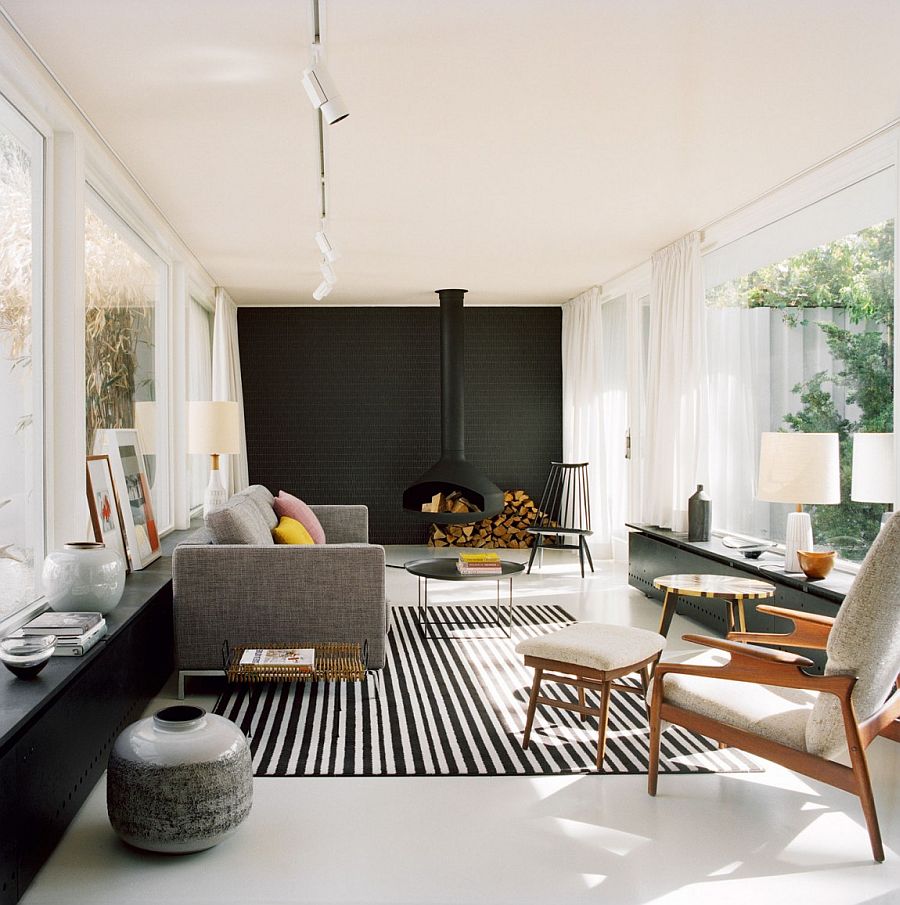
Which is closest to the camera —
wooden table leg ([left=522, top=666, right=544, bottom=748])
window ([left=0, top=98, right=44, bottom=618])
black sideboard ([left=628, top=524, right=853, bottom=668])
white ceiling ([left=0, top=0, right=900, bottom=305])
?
white ceiling ([left=0, top=0, right=900, bottom=305])

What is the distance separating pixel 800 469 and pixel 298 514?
2.82m

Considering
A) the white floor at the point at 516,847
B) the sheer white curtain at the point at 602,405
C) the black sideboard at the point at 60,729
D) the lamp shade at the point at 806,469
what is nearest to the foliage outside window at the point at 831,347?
the lamp shade at the point at 806,469

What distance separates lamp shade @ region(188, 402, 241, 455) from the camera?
19.3 ft

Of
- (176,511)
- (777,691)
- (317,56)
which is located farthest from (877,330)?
(176,511)

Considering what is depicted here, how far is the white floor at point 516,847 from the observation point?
7.32 feet

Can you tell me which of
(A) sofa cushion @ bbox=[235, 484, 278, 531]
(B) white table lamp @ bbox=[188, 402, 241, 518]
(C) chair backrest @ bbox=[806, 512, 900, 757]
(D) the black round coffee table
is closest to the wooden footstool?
(C) chair backrest @ bbox=[806, 512, 900, 757]

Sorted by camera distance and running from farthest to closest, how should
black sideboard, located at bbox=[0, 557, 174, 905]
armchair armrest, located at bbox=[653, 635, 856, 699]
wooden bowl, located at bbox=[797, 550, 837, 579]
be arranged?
wooden bowl, located at bbox=[797, 550, 837, 579], armchair armrest, located at bbox=[653, 635, 856, 699], black sideboard, located at bbox=[0, 557, 174, 905]

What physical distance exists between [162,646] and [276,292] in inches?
196

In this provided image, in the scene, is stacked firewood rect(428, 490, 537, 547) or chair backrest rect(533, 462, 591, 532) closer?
chair backrest rect(533, 462, 591, 532)

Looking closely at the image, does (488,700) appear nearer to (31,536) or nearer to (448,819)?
(448,819)

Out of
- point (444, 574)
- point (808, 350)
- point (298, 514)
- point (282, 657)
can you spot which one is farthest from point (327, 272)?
point (808, 350)

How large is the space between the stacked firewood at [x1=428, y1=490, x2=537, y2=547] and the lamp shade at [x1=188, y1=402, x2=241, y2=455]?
3.43 metres

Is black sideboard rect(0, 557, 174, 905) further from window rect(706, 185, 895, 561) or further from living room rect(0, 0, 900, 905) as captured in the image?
window rect(706, 185, 895, 561)

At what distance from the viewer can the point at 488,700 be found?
3.86 metres
